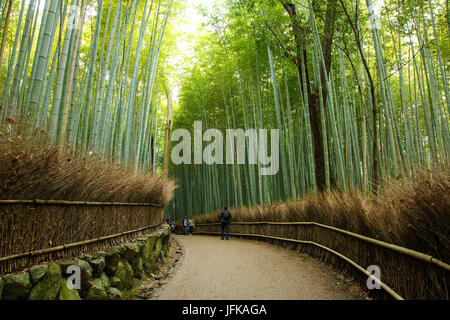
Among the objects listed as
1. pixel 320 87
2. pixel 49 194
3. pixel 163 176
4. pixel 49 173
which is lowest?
pixel 49 194

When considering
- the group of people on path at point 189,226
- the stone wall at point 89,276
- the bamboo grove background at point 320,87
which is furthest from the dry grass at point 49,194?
the group of people on path at point 189,226

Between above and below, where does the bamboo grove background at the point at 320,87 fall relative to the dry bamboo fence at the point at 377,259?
above

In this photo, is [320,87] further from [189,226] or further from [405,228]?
[189,226]

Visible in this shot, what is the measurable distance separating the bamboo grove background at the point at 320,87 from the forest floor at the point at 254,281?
1496 millimetres

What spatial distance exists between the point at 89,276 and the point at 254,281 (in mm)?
1692

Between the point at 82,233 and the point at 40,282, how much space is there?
2.52 ft

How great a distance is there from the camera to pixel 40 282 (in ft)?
5.43

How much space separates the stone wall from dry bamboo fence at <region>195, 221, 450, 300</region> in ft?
7.00

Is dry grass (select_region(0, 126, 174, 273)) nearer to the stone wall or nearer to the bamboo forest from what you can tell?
the bamboo forest

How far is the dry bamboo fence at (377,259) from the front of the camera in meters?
1.60

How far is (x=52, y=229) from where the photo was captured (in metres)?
2.02

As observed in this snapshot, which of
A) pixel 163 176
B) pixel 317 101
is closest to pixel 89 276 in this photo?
pixel 163 176

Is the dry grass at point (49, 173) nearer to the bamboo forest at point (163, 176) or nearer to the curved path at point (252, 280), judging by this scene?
the bamboo forest at point (163, 176)
